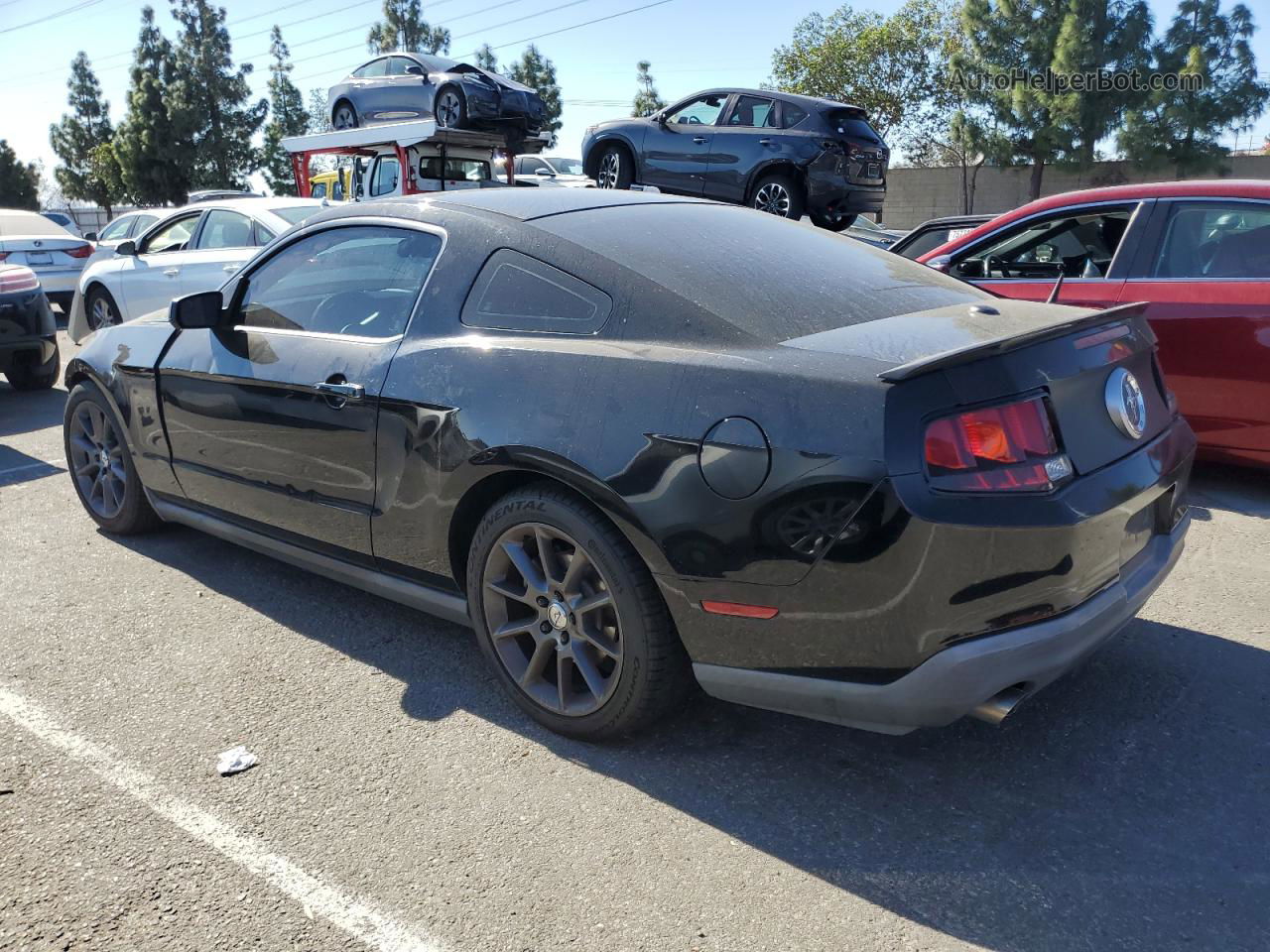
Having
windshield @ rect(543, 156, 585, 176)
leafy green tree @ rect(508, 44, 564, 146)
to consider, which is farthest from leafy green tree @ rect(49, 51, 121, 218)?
windshield @ rect(543, 156, 585, 176)

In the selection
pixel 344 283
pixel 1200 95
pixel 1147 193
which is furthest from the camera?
pixel 1200 95

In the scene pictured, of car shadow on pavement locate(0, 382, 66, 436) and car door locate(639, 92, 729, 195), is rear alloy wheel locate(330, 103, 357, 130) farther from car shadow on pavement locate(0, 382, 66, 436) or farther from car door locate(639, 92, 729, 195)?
car shadow on pavement locate(0, 382, 66, 436)

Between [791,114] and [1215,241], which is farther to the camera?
[791,114]

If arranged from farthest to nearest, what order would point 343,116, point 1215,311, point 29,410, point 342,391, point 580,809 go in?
point 343,116, point 29,410, point 1215,311, point 342,391, point 580,809

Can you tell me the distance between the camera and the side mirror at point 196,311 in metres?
3.93

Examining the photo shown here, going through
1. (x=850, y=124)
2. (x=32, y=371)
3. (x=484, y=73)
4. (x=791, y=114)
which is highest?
(x=484, y=73)

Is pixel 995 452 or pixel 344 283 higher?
pixel 344 283

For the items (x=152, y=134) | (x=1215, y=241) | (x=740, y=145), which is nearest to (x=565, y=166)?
(x=740, y=145)

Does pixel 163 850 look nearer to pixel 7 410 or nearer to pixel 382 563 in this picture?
pixel 382 563

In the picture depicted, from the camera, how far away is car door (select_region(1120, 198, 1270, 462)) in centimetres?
495

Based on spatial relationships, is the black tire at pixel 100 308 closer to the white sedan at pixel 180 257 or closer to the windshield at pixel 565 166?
the white sedan at pixel 180 257

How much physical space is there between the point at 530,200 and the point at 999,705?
2.19m

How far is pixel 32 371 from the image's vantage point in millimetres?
9117

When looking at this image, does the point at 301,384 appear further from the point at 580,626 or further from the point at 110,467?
the point at 110,467
